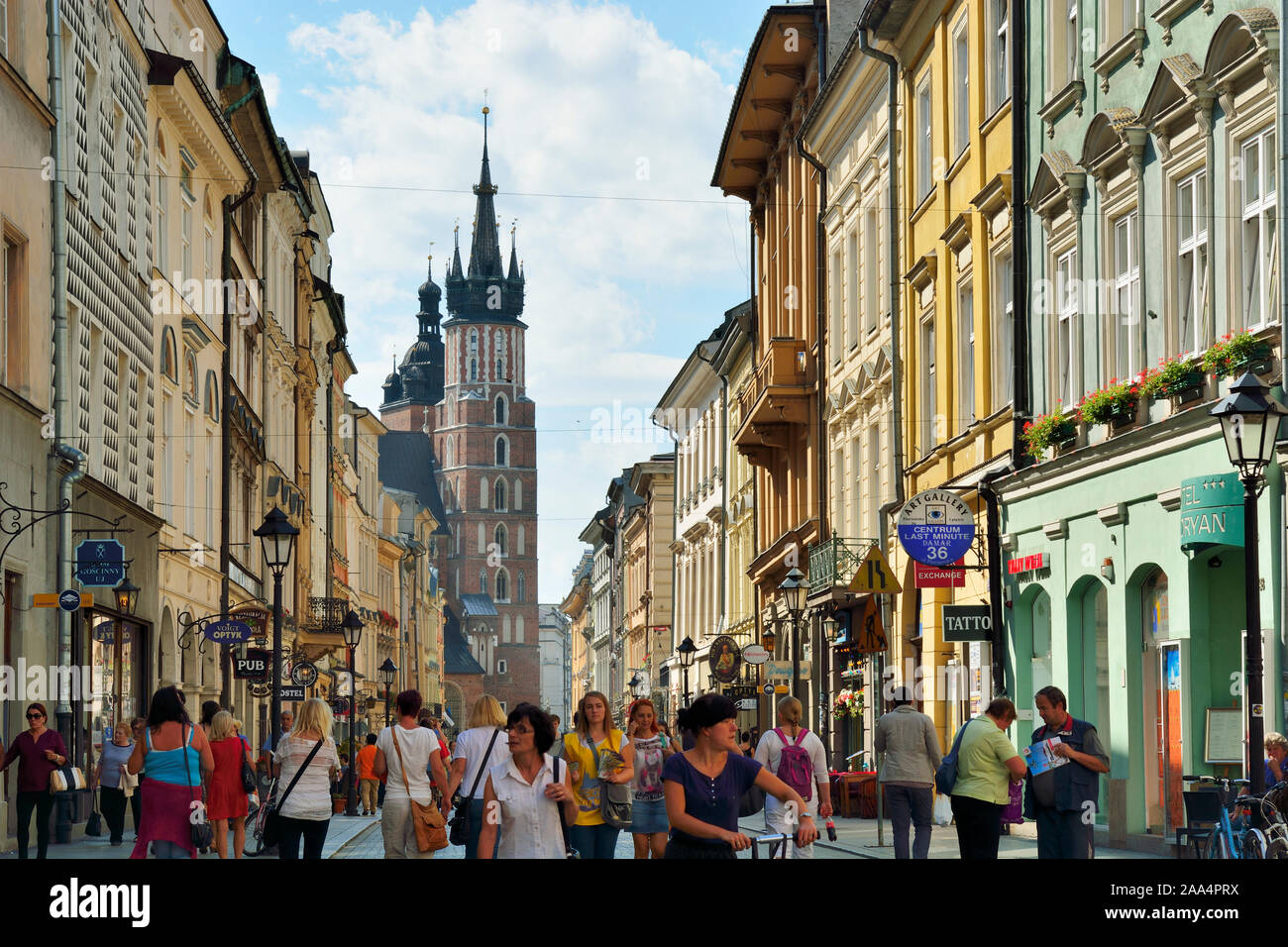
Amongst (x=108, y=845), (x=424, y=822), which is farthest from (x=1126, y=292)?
(x=108, y=845)

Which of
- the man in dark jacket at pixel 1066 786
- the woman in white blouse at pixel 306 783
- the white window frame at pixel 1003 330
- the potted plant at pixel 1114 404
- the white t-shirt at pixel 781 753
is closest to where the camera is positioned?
the man in dark jacket at pixel 1066 786

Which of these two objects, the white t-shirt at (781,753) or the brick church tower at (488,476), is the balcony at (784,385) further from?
the brick church tower at (488,476)

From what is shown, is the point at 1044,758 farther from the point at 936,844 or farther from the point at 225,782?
the point at 936,844

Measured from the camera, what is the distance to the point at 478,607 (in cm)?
16375

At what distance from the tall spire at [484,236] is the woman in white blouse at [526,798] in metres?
164

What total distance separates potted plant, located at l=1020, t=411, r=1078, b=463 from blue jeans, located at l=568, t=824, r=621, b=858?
9.80 metres

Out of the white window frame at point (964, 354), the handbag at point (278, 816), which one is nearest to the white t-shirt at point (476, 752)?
the handbag at point (278, 816)

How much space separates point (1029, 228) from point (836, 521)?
13.9m

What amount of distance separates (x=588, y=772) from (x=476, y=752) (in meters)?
1.27

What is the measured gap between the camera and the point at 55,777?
58.9ft

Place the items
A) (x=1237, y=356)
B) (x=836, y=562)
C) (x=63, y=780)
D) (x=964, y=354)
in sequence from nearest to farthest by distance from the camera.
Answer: (x=1237, y=356), (x=63, y=780), (x=964, y=354), (x=836, y=562)

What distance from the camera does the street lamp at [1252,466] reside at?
530 inches

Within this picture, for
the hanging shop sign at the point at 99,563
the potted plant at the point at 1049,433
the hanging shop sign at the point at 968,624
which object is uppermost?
the potted plant at the point at 1049,433

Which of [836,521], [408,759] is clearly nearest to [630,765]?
[408,759]
